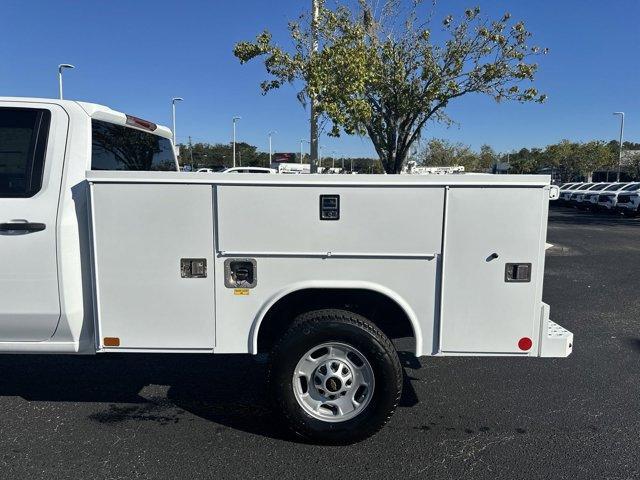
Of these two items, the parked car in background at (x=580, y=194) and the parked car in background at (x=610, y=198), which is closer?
the parked car in background at (x=610, y=198)

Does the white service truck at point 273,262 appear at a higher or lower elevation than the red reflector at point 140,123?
lower

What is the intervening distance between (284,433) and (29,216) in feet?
7.13

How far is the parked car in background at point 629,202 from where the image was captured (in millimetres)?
24406

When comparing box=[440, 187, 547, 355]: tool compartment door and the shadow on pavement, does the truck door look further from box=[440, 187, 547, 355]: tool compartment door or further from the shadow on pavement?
box=[440, 187, 547, 355]: tool compartment door

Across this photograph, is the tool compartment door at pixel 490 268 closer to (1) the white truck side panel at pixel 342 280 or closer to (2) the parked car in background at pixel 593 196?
(1) the white truck side panel at pixel 342 280

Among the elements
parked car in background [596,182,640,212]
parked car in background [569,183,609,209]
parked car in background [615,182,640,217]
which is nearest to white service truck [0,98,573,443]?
parked car in background [615,182,640,217]

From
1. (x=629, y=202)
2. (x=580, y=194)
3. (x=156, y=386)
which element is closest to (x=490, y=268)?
(x=156, y=386)

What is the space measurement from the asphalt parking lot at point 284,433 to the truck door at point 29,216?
2.72 feet

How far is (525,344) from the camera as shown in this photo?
3.19m

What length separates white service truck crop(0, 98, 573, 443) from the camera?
3047 millimetres

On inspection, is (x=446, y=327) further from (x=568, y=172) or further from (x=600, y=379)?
(x=568, y=172)

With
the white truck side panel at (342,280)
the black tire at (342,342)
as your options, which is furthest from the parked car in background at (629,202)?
the black tire at (342,342)

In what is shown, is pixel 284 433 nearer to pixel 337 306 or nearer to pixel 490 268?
pixel 337 306

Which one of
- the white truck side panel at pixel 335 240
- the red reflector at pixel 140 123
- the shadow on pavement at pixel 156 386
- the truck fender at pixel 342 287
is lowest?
the shadow on pavement at pixel 156 386
